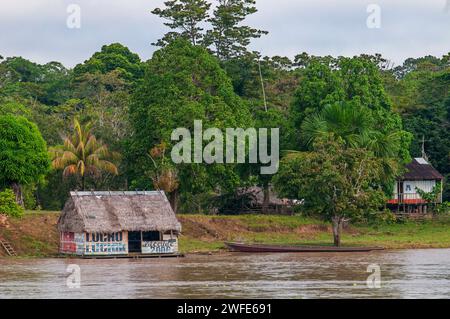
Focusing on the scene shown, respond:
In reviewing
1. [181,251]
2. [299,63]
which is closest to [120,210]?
[181,251]

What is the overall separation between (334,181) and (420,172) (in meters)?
16.8

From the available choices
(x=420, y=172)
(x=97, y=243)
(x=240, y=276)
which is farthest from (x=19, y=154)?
(x=420, y=172)

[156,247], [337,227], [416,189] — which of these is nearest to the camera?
[156,247]

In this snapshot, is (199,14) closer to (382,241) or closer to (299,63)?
(299,63)

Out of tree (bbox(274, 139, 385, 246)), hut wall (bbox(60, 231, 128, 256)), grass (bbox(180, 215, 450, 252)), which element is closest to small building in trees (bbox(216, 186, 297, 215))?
grass (bbox(180, 215, 450, 252))

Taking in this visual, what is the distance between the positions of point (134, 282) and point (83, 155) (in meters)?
22.1

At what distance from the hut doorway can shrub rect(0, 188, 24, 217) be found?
6015mm

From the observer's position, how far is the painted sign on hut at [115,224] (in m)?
61.8

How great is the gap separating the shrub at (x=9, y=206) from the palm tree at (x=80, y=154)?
7750mm

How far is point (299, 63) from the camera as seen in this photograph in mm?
103688

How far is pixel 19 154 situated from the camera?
66.8 metres

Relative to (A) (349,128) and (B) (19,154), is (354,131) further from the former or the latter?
(B) (19,154)

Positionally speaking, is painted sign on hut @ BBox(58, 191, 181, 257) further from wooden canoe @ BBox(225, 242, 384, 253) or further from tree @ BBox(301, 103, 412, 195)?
tree @ BBox(301, 103, 412, 195)

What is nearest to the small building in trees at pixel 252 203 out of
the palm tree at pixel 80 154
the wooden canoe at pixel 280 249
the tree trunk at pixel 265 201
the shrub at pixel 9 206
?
the tree trunk at pixel 265 201
